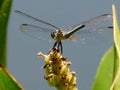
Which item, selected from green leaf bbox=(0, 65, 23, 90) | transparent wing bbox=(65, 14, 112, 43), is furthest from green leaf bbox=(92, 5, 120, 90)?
transparent wing bbox=(65, 14, 112, 43)

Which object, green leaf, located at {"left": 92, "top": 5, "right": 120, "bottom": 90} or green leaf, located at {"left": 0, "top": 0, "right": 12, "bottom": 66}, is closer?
green leaf, located at {"left": 92, "top": 5, "right": 120, "bottom": 90}

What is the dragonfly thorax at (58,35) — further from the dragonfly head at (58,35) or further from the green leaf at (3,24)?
the green leaf at (3,24)

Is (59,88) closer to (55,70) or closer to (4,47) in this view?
(55,70)

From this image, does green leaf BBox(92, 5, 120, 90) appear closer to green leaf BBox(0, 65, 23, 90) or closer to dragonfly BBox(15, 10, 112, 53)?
green leaf BBox(0, 65, 23, 90)

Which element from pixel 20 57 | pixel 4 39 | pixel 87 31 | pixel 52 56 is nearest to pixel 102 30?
pixel 87 31

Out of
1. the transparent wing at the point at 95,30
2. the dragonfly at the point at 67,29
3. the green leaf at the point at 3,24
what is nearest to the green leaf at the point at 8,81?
the green leaf at the point at 3,24

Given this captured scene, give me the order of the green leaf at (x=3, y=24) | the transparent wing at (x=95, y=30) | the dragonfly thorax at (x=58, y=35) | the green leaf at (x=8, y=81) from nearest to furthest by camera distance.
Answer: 1. the green leaf at (x=8, y=81)
2. the green leaf at (x=3, y=24)
3. the dragonfly thorax at (x=58, y=35)
4. the transparent wing at (x=95, y=30)
